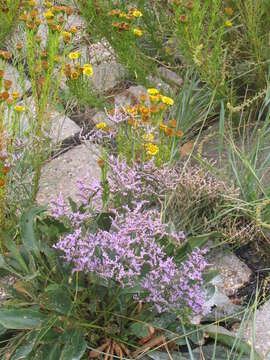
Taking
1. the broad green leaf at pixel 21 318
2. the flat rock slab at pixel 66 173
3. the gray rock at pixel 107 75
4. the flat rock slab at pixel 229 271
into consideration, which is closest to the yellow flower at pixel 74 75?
the flat rock slab at pixel 66 173

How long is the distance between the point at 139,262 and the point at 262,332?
511mm

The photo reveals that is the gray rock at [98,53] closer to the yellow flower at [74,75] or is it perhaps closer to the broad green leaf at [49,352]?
the yellow flower at [74,75]

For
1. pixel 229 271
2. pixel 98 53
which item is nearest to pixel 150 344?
pixel 229 271

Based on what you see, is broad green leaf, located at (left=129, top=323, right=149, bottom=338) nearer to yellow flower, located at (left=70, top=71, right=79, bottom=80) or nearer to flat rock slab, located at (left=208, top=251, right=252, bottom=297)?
flat rock slab, located at (left=208, top=251, right=252, bottom=297)

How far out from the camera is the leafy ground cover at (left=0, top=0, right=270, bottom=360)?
1.68m

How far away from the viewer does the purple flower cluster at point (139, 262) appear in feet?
5.29

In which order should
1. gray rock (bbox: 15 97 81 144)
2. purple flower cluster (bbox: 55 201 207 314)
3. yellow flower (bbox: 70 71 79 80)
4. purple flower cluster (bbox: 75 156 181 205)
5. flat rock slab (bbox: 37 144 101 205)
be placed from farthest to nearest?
gray rock (bbox: 15 97 81 144)
flat rock slab (bbox: 37 144 101 205)
yellow flower (bbox: 70 71 79 80)
purple flower cluster (bbox: 75 156 181 205)
purple flower cluster (bbox: 55 201 207 314)

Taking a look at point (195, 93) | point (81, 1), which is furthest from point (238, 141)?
point (81, 1)

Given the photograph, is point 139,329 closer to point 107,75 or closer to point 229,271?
point 229,271

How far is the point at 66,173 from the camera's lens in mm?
2457

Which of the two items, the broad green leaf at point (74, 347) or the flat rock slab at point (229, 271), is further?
the flat rock slab at point (229, 271)

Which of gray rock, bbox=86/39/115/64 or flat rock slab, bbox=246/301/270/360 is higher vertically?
gray rock, bbox=86/39/115/64

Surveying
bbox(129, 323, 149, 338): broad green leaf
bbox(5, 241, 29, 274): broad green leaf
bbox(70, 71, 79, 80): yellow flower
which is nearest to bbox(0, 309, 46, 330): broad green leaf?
bbox(5, 241, 29, 274): broad green leaf

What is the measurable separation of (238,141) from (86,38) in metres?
1.07
